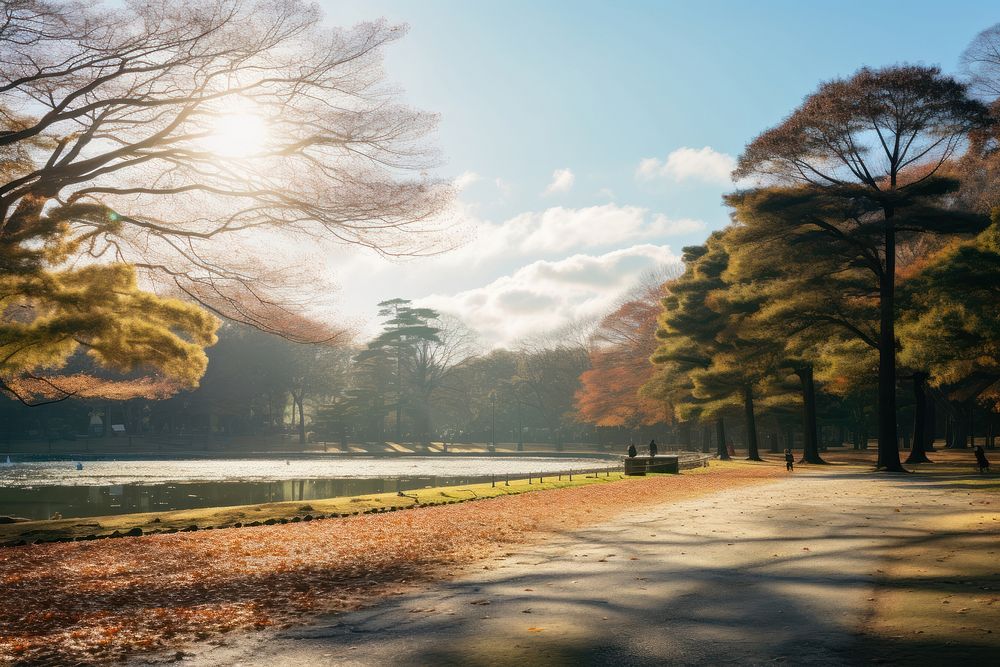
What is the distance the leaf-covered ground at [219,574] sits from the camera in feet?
23.9

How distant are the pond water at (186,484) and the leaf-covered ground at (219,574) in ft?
42.3

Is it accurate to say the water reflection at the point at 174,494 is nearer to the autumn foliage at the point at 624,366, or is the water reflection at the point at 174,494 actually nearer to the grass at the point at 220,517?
the grass at the point at 220,517

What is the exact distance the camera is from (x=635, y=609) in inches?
294

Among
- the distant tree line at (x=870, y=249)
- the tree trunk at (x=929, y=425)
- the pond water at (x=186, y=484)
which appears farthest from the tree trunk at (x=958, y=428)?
the pond water at (x=186, y=484)

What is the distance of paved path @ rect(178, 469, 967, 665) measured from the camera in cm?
608

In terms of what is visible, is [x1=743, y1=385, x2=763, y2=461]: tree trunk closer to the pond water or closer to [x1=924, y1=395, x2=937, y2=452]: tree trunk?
[x1=924, y1=395, x2=937, y2=452]: tree trunk

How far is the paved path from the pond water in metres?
19.5

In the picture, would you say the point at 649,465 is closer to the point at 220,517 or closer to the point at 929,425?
the point at 220,517

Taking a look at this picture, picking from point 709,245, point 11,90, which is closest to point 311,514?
point 11,90

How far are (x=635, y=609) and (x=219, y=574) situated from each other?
5.67 meters

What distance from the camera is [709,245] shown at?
45.6 meters

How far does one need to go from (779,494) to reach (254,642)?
16.5 metres

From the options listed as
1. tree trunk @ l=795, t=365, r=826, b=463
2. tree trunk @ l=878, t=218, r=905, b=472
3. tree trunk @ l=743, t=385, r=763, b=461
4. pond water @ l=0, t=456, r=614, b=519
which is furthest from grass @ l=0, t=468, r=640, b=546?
tree trunk @ l=743, t=385, r=763, b=461

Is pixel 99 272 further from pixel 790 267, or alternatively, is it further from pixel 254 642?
pixel 790 267
